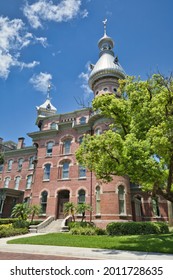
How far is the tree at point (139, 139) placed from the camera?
10.7 m

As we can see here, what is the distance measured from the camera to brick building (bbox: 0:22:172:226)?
23.0 metres

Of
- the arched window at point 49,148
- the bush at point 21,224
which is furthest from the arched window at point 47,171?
the bush at point 21,224

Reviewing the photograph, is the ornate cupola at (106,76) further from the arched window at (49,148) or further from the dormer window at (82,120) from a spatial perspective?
the arched window at (49,148)

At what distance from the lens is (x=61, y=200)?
27094 mm

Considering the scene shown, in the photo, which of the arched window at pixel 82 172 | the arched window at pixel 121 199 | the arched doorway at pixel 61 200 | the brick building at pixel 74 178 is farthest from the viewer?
the arched window at pixel 82 172

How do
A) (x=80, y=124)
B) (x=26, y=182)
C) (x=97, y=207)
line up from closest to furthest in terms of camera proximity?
1. (x=97, y=207)
2. (x=80, y=124)
3. (x=26, y=182)

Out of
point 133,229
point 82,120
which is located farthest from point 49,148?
point 133,229

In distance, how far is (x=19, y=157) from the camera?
36938mm

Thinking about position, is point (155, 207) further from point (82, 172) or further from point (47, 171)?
point (47, 171)

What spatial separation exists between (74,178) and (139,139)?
15.9 metres

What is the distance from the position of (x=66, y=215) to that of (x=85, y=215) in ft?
9.09

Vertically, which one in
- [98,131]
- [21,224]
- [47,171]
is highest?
[98,131]

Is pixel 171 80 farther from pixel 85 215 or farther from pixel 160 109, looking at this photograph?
pixel 85 215
